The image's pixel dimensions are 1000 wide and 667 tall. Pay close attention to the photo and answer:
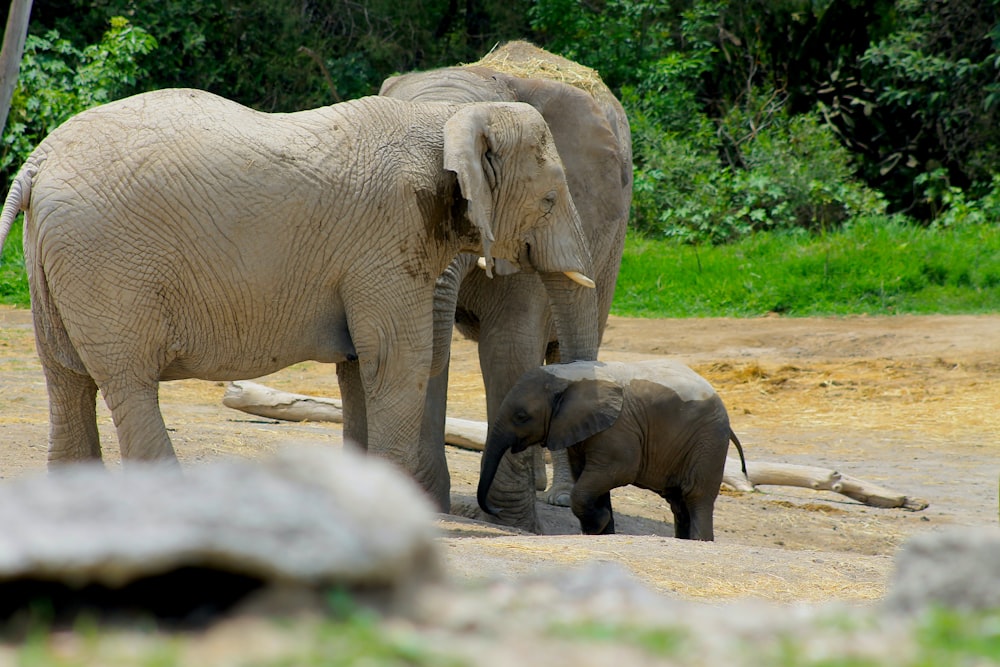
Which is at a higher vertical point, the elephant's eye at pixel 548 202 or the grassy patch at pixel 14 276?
the elephant's eye at pixel 548 202

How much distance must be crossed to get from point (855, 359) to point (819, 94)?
333 inches

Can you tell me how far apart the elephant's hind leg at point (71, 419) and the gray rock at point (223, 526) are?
377cm

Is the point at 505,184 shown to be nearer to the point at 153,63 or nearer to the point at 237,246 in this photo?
the point at 237,246

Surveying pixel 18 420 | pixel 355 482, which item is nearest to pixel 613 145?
pixel 18 420

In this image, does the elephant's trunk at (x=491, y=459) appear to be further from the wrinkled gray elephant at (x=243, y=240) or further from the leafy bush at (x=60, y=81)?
the leafy bush at (x=60, y=81)

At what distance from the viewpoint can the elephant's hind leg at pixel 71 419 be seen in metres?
5.79

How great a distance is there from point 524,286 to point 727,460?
223 centimetres

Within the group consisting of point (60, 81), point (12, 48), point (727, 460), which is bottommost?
point (727, 460)

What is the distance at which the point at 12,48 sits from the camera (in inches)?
398

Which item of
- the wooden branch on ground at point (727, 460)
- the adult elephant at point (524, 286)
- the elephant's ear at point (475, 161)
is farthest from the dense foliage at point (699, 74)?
the elephant's ear at point (475, 161)

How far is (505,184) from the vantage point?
616cm

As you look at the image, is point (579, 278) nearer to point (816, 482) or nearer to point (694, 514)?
point (694, 514)

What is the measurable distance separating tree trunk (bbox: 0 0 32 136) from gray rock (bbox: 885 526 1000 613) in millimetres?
8899

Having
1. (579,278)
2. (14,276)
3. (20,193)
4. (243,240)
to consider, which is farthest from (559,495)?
(14,276)
